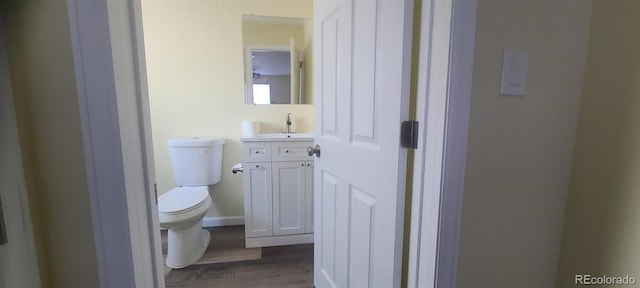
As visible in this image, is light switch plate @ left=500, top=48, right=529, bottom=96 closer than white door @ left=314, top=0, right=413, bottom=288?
Yes

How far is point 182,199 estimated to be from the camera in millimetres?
1783

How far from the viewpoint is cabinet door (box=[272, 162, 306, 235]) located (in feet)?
6.41

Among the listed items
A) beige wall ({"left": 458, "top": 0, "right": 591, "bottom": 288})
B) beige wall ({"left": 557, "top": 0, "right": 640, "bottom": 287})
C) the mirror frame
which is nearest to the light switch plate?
beige wall ({"left": 458, "top": 0, "right": 591, "bottom": 288})

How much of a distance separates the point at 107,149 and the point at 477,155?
0.85m

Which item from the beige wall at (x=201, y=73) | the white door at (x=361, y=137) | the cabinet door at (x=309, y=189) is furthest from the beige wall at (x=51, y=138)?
the beige wall at (x=201, y=73)

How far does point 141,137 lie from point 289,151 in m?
1.35

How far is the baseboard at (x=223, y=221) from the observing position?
7.64 ft

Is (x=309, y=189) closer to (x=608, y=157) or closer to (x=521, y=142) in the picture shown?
(x=521, y=142)

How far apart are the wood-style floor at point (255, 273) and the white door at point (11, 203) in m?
1.23

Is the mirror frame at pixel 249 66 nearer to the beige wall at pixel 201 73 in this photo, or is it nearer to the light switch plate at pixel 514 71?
the beige wall at pixel 201 73

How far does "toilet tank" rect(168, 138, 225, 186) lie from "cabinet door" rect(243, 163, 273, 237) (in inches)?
14.7

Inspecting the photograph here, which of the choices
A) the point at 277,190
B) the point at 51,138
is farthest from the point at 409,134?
the point at 277,190

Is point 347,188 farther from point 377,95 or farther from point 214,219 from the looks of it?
point 214,219

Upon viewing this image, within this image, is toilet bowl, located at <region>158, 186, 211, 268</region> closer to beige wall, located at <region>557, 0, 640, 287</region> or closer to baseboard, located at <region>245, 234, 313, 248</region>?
baseboard, located at <region>245, 234, 313, 248</region>
